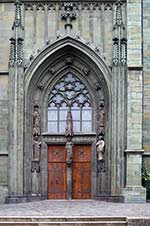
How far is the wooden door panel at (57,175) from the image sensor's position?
64.7ft

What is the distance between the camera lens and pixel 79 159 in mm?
19750

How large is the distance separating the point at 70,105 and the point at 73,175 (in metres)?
2.77

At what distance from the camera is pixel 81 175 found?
64.6ft

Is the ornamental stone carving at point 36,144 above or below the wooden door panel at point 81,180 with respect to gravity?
above

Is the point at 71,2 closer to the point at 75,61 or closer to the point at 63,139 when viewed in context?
the point at 75,61

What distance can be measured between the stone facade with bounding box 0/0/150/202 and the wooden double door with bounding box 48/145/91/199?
0.90ft

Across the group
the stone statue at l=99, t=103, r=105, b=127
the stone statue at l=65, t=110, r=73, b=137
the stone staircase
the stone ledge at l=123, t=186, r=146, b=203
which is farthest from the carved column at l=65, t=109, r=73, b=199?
the stone staircase

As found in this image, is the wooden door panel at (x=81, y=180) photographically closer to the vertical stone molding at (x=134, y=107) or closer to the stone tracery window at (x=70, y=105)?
the stone tracery window at (x=70, y=105)

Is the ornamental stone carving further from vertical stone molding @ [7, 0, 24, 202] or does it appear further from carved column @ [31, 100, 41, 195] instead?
vertical stone molding @ [7, 0, 24, 202]

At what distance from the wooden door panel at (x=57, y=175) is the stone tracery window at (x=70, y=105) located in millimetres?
990

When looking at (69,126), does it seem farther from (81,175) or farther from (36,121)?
(81,175)

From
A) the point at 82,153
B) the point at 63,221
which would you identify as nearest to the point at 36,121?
the point at 82,153

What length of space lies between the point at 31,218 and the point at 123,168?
6.16 metres

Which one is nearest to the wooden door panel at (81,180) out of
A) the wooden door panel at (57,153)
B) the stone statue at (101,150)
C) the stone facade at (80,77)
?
the stone facade at (80,77)
